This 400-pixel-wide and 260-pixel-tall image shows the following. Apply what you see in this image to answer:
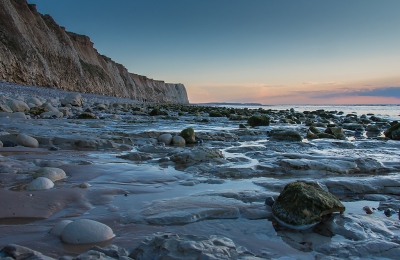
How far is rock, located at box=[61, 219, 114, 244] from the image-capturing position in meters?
1.47

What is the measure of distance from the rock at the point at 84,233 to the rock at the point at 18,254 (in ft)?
0.65

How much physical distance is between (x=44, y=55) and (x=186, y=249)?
111ft

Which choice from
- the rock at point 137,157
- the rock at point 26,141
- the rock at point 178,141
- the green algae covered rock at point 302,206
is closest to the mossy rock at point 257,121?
the rock at point 178,141

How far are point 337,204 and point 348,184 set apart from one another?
854 mm

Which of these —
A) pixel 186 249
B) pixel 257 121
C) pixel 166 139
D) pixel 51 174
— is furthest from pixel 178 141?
pixel 257 121

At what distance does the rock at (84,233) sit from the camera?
1467 millimetres

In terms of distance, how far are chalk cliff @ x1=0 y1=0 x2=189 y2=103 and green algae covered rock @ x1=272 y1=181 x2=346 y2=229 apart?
24.7 m

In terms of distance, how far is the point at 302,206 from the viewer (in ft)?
6.15

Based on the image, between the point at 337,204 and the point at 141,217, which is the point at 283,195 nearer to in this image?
the point at 337,204

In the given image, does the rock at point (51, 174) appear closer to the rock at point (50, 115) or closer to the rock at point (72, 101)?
the rock at point (50, 115)

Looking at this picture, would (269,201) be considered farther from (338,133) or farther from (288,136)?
(338,133)

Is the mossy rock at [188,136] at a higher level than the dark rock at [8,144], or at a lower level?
lower

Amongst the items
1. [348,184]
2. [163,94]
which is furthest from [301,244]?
[163,94]

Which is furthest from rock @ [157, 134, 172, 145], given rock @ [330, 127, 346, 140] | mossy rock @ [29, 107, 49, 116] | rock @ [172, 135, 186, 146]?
mossy rock @ [29, 107, 49, 116]
